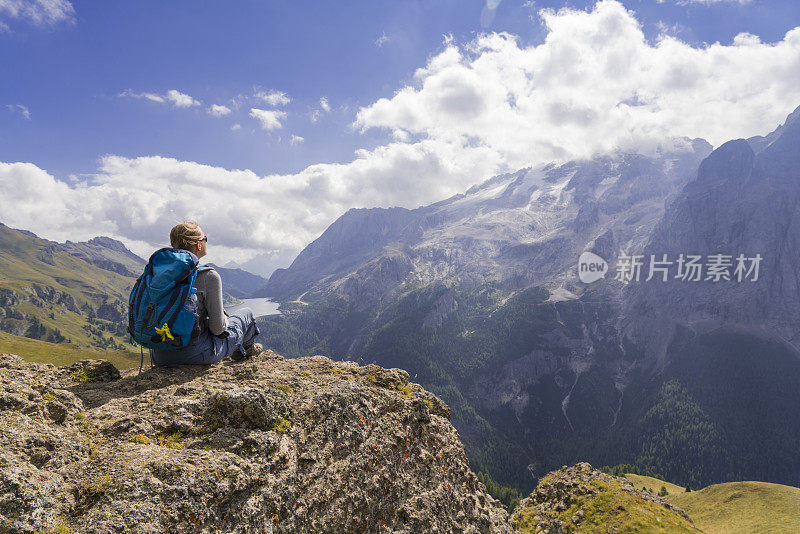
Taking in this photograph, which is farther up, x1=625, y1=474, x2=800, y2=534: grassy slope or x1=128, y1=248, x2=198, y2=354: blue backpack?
x1=128, y1=248, x2=198, y2=354: blue backpack

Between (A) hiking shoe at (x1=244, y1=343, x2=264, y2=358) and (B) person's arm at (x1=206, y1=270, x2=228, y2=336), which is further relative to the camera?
(A) hiking shoe at (x1=244, y1=343, x2=264, y2=358)

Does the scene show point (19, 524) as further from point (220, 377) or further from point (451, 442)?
point (451, 442)

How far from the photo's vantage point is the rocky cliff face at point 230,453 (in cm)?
442

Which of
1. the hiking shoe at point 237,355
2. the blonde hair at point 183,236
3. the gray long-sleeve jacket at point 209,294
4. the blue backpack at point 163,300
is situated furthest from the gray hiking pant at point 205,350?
the blonde hair at point 183,236

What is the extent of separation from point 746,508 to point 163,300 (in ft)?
387

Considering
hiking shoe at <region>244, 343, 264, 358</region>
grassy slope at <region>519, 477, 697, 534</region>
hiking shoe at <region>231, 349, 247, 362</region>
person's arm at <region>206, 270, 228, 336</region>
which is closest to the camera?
person's arm at <region>206, 270, 228, 336</region>

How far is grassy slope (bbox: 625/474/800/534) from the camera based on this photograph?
67.0 metres

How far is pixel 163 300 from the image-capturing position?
7.30 metres

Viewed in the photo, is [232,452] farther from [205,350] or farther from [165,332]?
[205,350]

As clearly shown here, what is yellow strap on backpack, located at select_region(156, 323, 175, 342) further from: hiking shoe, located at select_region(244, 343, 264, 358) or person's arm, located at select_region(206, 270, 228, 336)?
hiking shoe, located at select_region(244, 343, 264, 358)

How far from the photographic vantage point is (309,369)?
10945mm

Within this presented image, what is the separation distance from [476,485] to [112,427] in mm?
10194

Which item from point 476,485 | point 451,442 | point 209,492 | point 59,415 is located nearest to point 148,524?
point 209,492

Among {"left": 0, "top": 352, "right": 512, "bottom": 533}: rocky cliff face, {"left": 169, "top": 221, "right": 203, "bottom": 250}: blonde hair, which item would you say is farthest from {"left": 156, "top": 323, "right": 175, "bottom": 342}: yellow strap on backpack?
{"left": 169, "top": 221, "right": 203, "bottom": 250}: blonde hair
